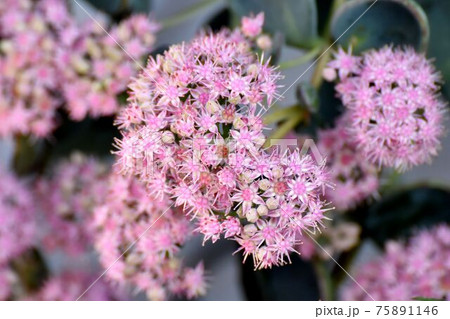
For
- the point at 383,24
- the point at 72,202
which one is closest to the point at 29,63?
the point at 72,202

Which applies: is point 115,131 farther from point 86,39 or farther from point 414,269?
point 414,269

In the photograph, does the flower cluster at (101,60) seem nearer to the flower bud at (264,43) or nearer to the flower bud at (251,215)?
the flower bud at (264,43)

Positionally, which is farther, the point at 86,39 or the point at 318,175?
the point at 86,39

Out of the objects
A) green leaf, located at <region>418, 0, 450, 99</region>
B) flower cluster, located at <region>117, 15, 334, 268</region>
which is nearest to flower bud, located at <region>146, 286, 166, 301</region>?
flower cluster, located at <region>117, 15, 334, 268</region>

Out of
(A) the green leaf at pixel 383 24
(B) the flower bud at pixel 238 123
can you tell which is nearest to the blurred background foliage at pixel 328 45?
(A) the green leaf at pixel 383 24

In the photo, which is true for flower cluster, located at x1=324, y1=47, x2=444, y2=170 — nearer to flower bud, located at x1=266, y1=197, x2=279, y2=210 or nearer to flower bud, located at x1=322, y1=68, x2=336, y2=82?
flower bud, located at x1=322, y1=68, x2=336, y2=82
